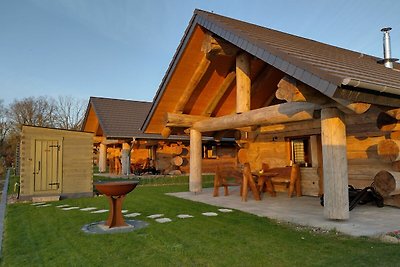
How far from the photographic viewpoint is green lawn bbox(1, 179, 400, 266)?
3.83 metres

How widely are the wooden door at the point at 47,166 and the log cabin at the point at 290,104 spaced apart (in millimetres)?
3132

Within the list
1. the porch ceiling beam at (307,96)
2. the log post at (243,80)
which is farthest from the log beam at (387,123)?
the log post at (243,80)

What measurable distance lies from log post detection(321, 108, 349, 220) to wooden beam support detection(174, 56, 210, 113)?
4.21 m

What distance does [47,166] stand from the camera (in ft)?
32.7

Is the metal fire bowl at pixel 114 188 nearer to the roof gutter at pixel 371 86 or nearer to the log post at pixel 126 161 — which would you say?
the roof gutter at pixel 371 86

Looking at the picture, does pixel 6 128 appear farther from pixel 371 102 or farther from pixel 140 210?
pixel 371 102

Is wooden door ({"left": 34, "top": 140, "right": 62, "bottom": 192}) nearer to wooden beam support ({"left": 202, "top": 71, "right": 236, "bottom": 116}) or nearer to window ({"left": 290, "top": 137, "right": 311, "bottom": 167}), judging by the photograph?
wooden beam support ({"left": 202, "top": 71, "right": 236, "bottom": 116})

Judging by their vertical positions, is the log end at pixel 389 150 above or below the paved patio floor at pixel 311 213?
above

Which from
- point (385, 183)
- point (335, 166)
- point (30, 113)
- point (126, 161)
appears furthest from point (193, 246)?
point (30, 113)

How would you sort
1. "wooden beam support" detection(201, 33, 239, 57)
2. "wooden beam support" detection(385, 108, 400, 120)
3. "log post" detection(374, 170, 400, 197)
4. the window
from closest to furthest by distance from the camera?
"wooden beam support" detection(385, 108, 400, 120) < "log post" detection(374, 170, 400, 197) < "wooden beam support" detection(201, 33, 239, 57) < the window

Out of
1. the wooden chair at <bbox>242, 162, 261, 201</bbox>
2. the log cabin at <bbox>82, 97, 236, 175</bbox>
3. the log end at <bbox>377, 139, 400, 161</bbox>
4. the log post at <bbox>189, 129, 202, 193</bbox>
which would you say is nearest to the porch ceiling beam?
the log end at <bbox>377, 139, 400, 161</bbox>

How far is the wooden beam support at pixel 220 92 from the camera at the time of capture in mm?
9586

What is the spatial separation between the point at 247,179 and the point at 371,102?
165 inches

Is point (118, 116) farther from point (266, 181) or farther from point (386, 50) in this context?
point (386, 50)
